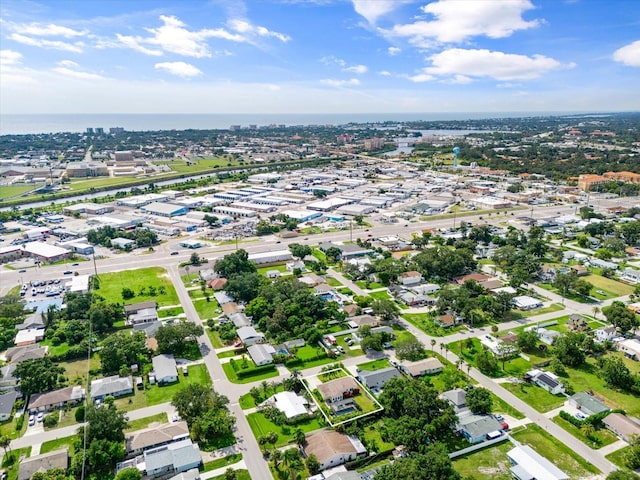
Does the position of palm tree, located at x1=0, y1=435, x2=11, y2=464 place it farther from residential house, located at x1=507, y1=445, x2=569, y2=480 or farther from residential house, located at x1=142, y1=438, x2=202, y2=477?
residential house, located at x1=507, y1=445, x2=569, y2=480

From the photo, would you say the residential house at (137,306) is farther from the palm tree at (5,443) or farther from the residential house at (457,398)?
the residential house at (457,398)

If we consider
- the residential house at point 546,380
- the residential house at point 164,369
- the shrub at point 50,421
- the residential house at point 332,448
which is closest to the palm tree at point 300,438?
the residential house at point 332,448

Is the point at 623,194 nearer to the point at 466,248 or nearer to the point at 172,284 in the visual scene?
the point at 466,248

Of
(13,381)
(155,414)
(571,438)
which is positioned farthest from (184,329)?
(571,438)

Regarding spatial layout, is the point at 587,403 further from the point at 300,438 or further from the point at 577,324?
the point at 300,438

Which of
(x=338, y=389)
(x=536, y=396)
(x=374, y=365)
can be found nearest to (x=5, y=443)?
(x=338, y=389)

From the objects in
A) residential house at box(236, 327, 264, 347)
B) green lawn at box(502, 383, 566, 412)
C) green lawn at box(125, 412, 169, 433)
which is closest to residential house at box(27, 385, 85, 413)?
green lawn at box(125, 412, 169, 433)
